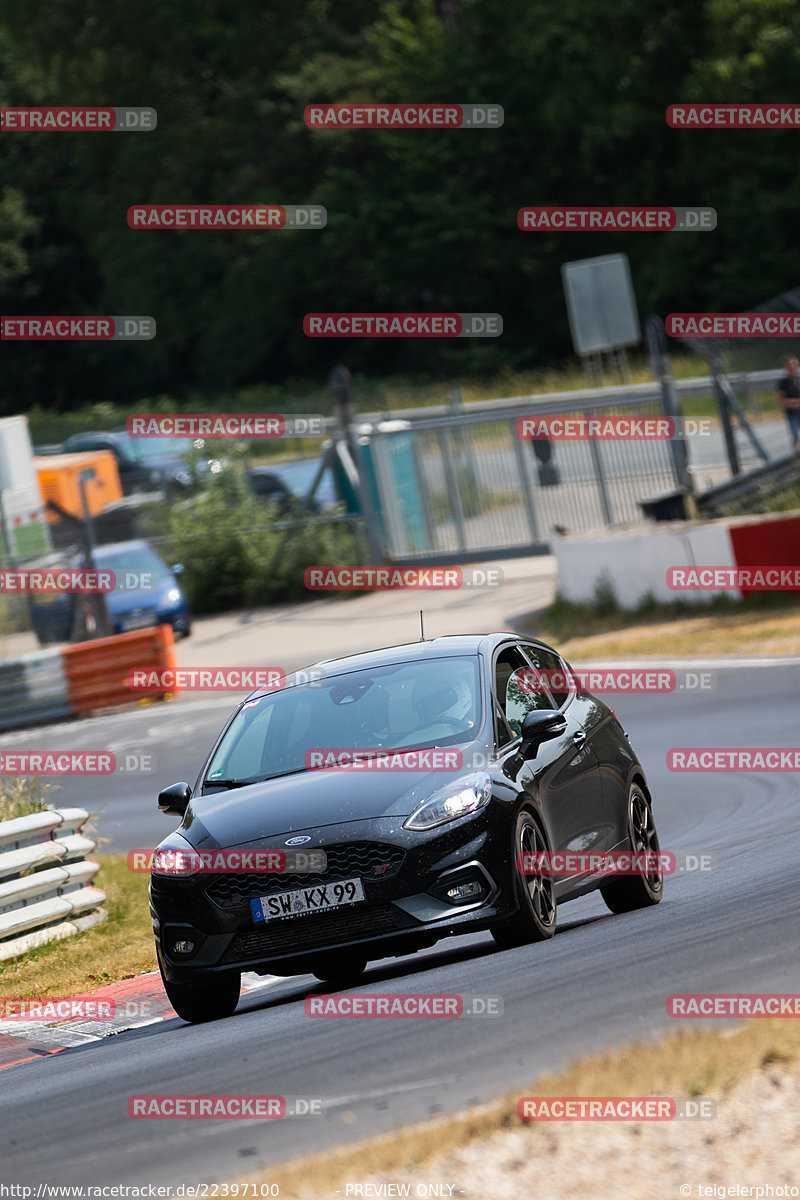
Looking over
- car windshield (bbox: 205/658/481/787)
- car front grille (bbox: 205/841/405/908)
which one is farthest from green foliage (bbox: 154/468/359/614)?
car front grille (bbox: 205/841/405/908)

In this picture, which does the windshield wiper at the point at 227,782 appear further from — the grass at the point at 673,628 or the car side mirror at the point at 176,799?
the grass at the point at 673,628

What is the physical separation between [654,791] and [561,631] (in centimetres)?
993

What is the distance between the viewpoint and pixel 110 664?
24547mm

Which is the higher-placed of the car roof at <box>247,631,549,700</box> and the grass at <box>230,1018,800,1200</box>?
the car roof at <box>247,631,549,700</box>

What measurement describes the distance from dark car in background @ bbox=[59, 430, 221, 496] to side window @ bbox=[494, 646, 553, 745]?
2379 cm

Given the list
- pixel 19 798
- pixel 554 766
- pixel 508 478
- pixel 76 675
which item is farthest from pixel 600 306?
pixel 554 766

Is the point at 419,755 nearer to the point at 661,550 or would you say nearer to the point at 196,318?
the point at 661,550

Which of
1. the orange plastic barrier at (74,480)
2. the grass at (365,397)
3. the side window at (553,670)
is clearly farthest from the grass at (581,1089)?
the orange plastic barrier at (74,480)

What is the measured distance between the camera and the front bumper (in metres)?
7.96

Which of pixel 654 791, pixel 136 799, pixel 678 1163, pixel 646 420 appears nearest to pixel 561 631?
pixel 646 420

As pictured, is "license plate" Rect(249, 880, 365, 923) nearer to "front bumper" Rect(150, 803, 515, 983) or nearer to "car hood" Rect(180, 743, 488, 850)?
"front bumper" Rect(150, 803, 515, 983)

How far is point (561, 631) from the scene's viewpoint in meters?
24.4

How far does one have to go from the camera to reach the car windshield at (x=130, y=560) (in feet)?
94.0

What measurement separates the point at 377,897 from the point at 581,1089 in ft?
8.62
